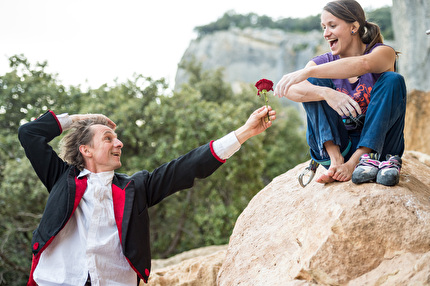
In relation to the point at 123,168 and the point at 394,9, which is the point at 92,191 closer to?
the point at 123,168

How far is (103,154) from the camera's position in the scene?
123 inches

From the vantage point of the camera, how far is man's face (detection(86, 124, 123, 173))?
3.14m

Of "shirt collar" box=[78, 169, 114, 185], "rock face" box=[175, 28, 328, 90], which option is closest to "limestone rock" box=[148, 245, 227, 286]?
"shirt collar" box=[78, 169, 114, 185]

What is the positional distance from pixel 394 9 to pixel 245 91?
18.2 ft

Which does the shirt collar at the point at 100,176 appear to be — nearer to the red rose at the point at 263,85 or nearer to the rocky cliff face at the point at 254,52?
the red rose at the point at 263,85

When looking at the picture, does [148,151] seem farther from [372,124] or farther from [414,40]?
[372,124]

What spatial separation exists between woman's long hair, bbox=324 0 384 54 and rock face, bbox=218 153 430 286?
2.89 ft

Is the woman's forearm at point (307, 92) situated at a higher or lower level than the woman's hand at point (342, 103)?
higher

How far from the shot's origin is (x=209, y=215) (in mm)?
9234

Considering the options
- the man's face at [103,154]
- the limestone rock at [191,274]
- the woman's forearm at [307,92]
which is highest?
the woman's forearm at [307,92]

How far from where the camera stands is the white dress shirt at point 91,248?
9.31 ft

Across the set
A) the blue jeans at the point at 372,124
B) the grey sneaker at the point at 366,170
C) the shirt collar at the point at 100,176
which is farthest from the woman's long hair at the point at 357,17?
the shirt collar at the point at 100,176

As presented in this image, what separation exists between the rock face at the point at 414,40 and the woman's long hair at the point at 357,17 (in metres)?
5.46

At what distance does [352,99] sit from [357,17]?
0.55 metres
